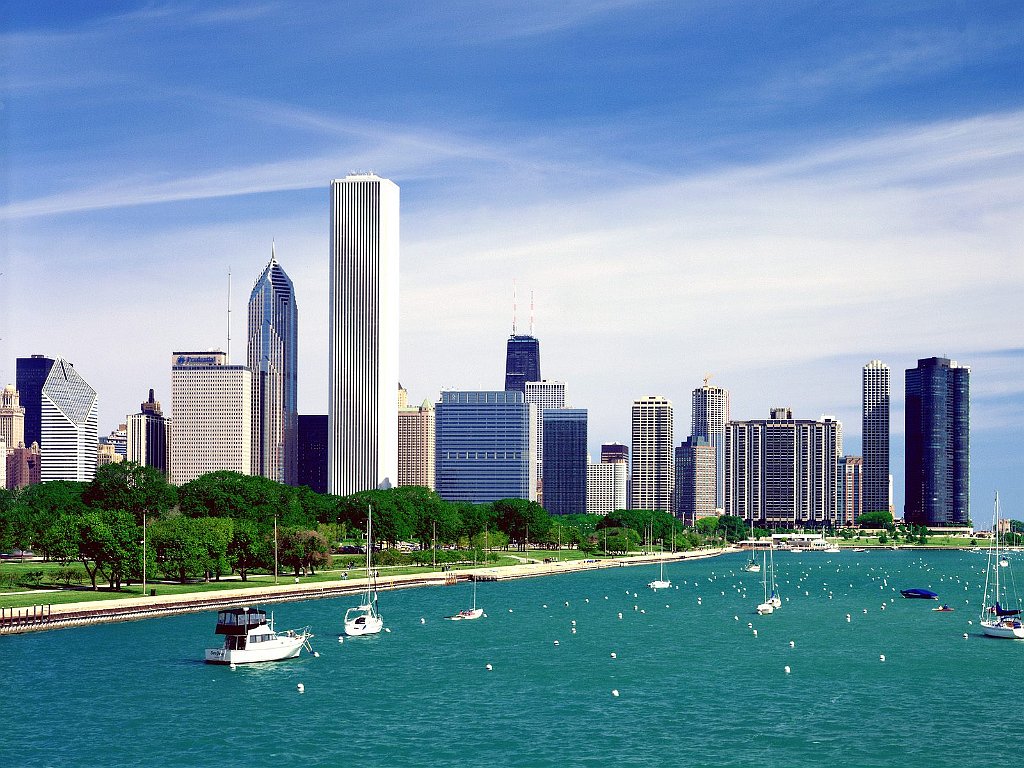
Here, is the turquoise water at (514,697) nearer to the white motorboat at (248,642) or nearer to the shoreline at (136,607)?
the white motorboat at (248,642)

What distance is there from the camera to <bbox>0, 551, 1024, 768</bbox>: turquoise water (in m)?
85.8

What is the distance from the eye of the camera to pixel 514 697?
104750mm

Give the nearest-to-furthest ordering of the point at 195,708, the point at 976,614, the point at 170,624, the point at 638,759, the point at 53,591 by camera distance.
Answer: the point at 638,759, the point at 195,708, the point at 170,624, the point at 53,591, the point at 976,614

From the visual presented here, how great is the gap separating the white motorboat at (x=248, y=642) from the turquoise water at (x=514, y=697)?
5.19 feet

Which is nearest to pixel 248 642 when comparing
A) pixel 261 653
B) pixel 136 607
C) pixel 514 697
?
pixel 261 653

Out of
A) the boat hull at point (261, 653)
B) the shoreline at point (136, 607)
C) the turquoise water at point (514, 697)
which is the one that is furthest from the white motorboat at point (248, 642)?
the shoreline at point (136, 607)

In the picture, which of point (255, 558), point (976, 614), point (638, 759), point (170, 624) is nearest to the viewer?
point (638, 759)

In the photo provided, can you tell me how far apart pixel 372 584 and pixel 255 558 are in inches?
709

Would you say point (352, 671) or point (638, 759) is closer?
point (638, 759)

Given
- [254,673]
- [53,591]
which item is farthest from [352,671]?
[53,591]

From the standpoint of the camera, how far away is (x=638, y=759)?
8406 cm

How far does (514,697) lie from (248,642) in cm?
2566

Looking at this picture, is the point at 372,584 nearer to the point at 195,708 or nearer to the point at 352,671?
the point at 352,671

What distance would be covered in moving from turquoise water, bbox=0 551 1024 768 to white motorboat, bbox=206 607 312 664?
5.19 ft
